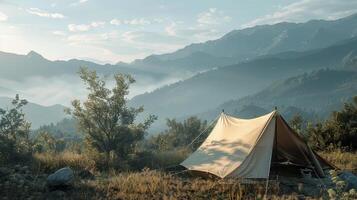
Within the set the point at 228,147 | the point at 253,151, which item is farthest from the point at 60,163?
the point at 253,151

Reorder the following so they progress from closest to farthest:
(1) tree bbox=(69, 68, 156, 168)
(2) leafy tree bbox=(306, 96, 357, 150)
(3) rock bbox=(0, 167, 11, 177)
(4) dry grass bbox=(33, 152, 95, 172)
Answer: (3) rock bbox=(0, 167, 11, 177) < (4) dry grass bbox=(33, 152, 95, 172) < (1) tree bbox=(69, 68, 156, 168) < (2) leafy tree bbox=(306, 96, 357, 150)

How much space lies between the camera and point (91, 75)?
924 inches

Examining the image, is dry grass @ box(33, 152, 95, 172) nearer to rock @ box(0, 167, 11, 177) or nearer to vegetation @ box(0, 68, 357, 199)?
vegetation @ box(0, 68, 357, 199)

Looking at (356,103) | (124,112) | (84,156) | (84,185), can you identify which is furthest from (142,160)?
(356,103)

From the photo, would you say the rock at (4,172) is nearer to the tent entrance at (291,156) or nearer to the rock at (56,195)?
the rock at (56,195)

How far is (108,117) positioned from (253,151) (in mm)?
10130

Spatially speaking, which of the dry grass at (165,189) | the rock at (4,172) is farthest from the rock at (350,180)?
the rock at (4,172)

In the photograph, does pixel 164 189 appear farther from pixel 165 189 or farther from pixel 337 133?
pixel 337 133

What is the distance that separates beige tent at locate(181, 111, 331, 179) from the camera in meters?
14.5

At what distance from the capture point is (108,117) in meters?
22.8

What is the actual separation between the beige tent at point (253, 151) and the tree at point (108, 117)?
5573mm

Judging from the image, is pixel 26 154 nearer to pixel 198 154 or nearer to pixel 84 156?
A: pixel 84 156

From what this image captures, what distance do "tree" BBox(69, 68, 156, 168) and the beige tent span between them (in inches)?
219

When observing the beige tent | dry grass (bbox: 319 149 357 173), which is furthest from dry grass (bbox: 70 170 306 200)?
dry grass (bbox: 319 149 357 173)
